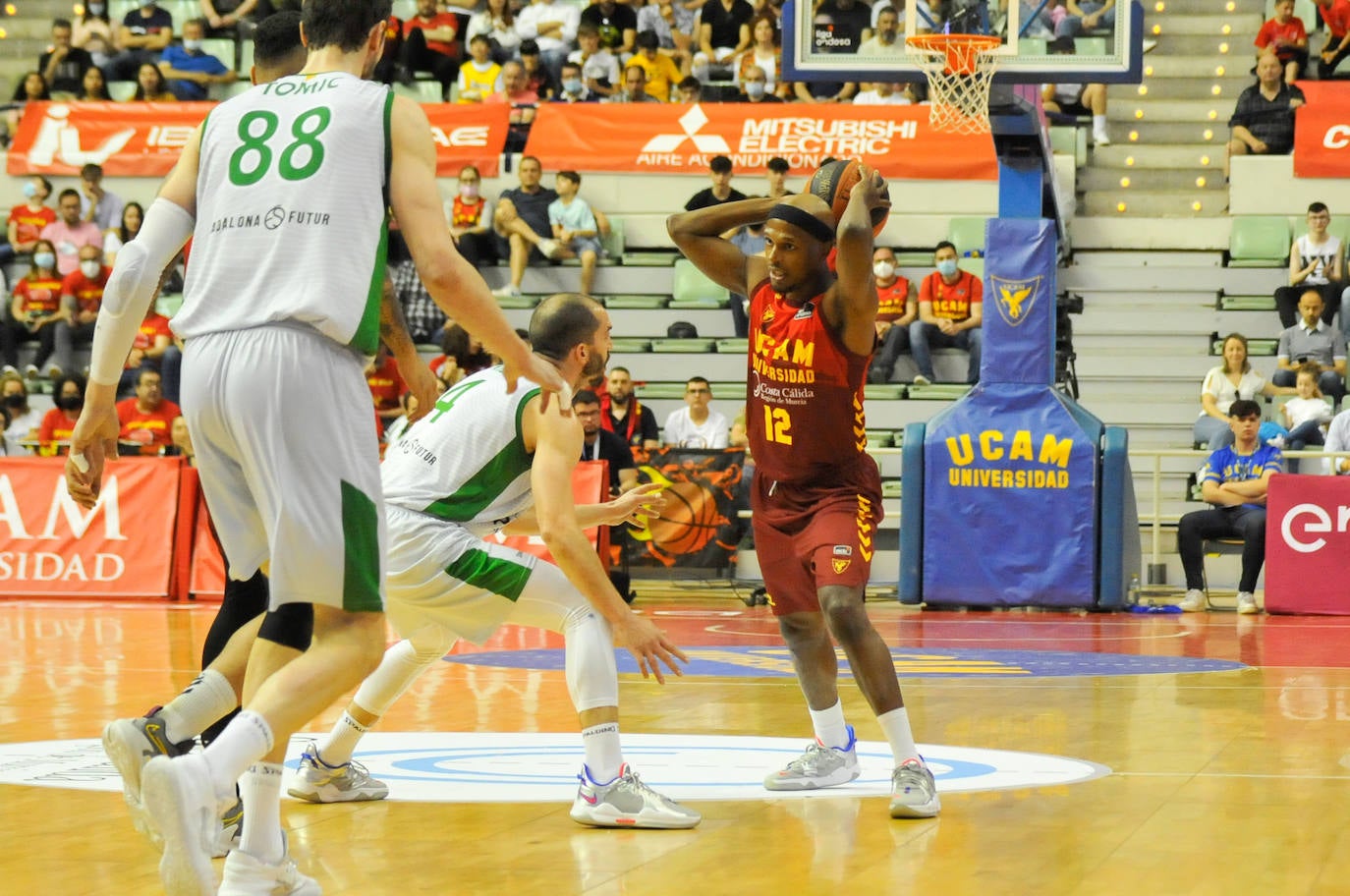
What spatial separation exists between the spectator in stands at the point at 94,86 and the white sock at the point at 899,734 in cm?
1693

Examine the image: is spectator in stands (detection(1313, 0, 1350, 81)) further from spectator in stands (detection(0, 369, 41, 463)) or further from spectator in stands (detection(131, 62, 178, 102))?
spectator in stands (detection(0, 369, 41, 463))

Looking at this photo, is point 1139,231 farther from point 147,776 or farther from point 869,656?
point 147,776

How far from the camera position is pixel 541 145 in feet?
62.1

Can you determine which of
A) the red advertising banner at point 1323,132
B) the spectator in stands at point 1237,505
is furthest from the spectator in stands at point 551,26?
the spectator in stands at point 1237,505

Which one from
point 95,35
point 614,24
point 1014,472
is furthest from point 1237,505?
point 95,35

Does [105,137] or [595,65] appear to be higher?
[595,65]

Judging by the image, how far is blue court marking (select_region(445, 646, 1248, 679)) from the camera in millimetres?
9000

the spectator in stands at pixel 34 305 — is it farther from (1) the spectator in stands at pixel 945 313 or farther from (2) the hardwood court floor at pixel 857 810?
(2) the hardwood court floor at pixel 857 810

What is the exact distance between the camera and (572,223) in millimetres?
18266

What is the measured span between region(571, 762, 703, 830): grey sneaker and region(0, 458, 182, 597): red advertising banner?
9464 mm

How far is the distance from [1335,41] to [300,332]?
16.6m

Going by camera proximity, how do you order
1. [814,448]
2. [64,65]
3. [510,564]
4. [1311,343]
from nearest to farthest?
[510,564] < [814,448] < [1311,343] < [64,65]

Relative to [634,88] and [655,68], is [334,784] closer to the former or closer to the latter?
[634,88]

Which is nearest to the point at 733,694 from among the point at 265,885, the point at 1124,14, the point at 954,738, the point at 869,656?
the point at 954,738
